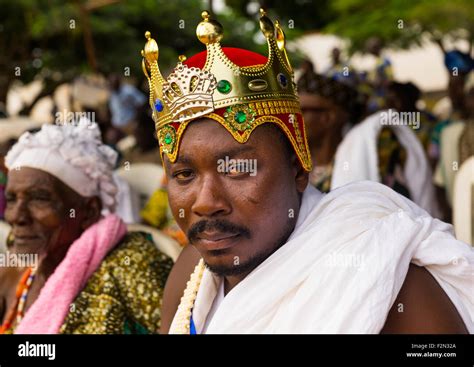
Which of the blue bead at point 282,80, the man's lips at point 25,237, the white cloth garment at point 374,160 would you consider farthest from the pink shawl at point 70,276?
the white cloth garment at point 374,160

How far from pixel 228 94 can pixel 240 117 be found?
0.07m

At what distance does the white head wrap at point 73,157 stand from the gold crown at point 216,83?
1.18 metres

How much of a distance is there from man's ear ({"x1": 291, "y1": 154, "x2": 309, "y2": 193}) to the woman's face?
1353 millimetres

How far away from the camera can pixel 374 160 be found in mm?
4629

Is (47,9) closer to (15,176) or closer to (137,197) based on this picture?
(137,197)

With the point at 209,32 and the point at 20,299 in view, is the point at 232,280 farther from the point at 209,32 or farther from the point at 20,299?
the point at 20,299

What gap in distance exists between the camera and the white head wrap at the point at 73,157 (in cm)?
323

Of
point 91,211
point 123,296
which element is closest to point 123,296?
point 123,296

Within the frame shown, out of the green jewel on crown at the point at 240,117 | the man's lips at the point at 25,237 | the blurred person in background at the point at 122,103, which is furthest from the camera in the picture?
the blurred person in background at the point at 122,103

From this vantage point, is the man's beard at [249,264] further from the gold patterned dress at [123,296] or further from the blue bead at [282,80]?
the gold patterned dress at [123,296]

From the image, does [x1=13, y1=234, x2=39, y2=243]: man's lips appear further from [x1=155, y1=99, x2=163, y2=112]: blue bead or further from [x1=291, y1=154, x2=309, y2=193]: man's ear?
[x1=291, y1=154, x2=309, y2=193]: man's ear

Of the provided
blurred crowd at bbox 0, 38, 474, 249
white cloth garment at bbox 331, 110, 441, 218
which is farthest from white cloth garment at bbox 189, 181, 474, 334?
white cloth garment at bbox 331, 110, 441, 218
